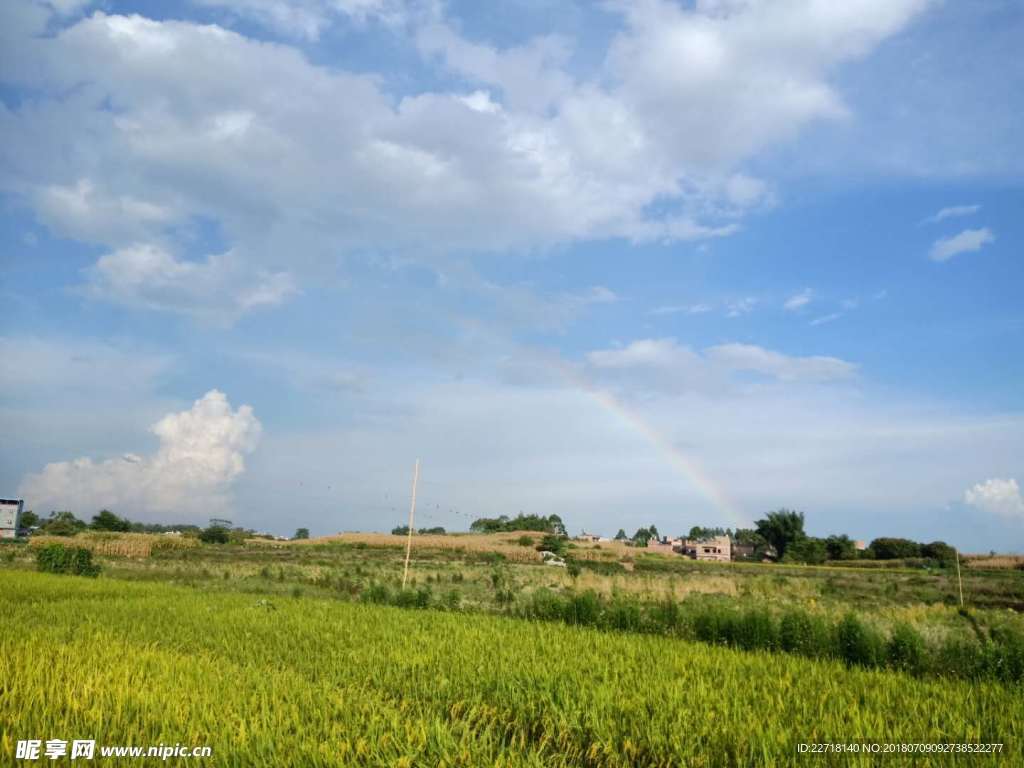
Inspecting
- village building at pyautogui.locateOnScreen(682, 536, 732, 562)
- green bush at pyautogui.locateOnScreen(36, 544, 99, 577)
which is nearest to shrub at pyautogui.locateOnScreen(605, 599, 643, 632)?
green bush at pyautogui.locateOnScreen(36, 544, 99, 577)

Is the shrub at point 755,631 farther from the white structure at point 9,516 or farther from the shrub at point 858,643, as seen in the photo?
the white structure at point 9,516

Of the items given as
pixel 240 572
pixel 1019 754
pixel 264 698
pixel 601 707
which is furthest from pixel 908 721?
pixel 240 572

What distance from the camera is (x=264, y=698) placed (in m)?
6.75

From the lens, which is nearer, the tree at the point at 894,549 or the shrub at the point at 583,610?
the shrub at the point at 583,610

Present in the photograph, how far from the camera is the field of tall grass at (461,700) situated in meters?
5.82

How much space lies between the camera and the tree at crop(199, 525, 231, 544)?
88.0 meters

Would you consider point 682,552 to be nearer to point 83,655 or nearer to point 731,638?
point 731,638

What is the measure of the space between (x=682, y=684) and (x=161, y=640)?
31.2 feet

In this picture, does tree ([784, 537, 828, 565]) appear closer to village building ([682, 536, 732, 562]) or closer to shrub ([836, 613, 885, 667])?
village building ([682, 536, 732, 562])

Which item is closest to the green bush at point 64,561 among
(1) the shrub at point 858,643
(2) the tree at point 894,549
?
(1) the shrub at point 858,643

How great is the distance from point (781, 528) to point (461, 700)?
12174cm

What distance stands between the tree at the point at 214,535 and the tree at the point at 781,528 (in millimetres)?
86840

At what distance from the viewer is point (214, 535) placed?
8994 cm

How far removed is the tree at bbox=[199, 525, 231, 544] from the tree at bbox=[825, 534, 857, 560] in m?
91.1
